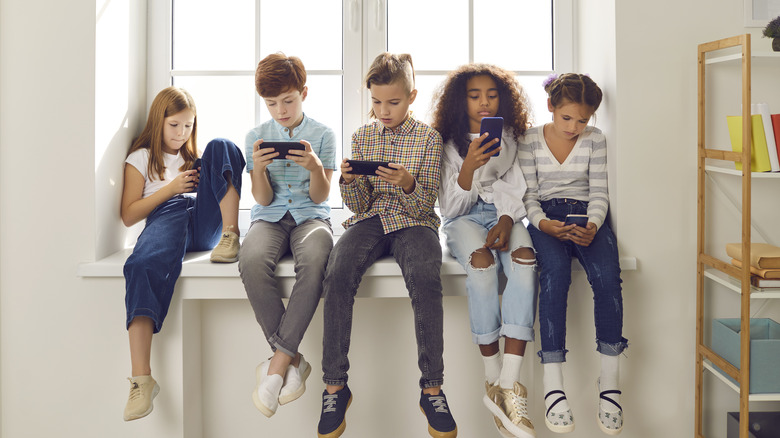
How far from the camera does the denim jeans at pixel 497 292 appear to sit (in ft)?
6.24

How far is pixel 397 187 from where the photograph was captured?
207 centimetres

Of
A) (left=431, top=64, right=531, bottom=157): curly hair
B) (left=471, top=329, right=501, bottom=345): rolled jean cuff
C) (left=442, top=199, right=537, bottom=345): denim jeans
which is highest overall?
(left=431, top=64, right=531, bottom=157): curly hair

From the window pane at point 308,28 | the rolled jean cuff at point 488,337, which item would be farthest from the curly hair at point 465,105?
the rolled jean cuff at point 488,337

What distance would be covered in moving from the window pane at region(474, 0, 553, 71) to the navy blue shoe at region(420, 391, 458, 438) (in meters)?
1.23

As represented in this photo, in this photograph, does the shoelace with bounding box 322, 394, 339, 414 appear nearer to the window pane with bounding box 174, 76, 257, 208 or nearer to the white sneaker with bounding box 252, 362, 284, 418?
the white sneaker with bounding box 252, 362, 284, 418

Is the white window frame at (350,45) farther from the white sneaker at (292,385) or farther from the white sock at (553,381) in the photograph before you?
the white sock at (553,381)

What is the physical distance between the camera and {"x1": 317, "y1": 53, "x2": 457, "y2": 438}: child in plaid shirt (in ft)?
6.12

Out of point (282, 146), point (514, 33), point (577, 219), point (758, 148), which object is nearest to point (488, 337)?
point (577, 219)

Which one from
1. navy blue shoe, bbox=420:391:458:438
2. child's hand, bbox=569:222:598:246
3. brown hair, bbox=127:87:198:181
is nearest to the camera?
navy blue shoe, bbox=420:391:458:438

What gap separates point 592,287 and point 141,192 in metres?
1.42

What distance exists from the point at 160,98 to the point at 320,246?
2.45ft

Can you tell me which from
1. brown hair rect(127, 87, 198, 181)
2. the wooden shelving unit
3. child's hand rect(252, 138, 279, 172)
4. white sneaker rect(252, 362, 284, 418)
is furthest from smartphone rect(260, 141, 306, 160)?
the wooden shelving unit

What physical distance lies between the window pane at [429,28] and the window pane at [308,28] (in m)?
0.19

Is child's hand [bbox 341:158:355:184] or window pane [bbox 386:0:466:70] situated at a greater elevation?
window pane [bbox 386:0:466:70]
